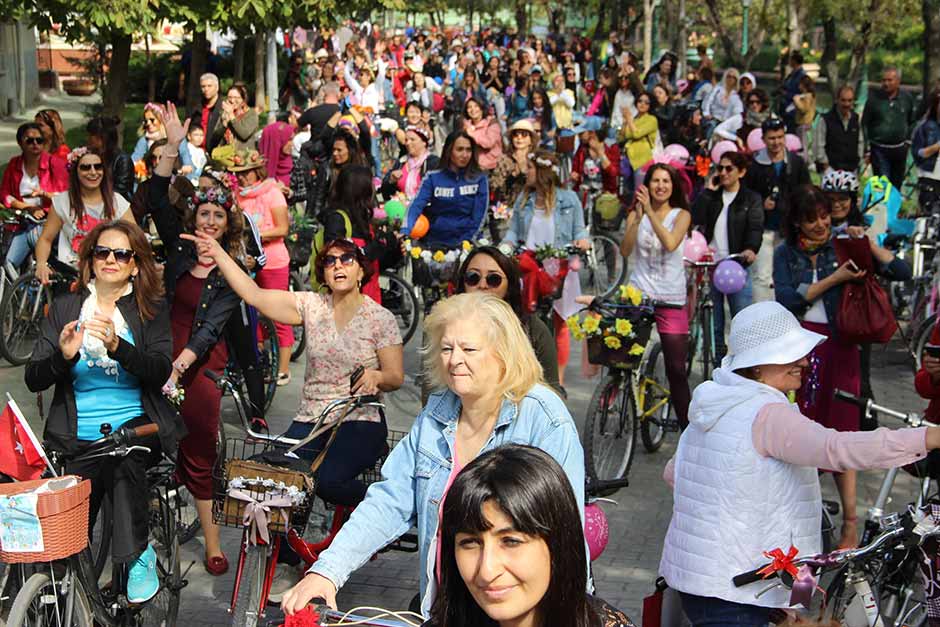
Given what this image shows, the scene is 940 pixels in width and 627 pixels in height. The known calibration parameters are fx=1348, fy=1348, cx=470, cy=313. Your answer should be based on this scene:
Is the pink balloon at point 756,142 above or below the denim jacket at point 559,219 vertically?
above

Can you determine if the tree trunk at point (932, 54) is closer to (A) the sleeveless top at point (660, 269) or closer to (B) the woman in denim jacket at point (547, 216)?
(B) the woman in denim jacket at point (547, 216)

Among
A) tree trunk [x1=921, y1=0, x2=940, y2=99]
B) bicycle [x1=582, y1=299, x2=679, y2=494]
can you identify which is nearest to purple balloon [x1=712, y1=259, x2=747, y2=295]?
bicycle [x1=582, y1=299, x2=679, y2=494]

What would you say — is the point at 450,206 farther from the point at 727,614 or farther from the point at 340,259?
the point at 727,614

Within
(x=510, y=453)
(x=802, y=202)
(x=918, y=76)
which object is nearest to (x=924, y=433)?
(x=510, y=453)

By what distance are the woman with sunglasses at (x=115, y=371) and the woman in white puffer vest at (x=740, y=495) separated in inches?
89.7

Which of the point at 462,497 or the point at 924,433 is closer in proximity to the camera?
the point at 462,497

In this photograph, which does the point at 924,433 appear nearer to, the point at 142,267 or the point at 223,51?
the point at 142,267

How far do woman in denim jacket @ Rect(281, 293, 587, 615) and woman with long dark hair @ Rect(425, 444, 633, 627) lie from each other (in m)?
1.26

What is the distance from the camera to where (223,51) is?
38062 millimetres

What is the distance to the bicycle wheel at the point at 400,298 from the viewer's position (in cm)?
1217

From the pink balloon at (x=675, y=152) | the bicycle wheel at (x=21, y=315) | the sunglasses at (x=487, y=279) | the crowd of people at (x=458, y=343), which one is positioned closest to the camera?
the crowd of people at (x=458, y=343)

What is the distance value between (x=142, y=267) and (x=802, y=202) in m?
3.99

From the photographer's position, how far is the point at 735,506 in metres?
4.59

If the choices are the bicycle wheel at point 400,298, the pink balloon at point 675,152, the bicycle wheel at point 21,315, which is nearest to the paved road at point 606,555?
the bicycle wheel at point 21,315
